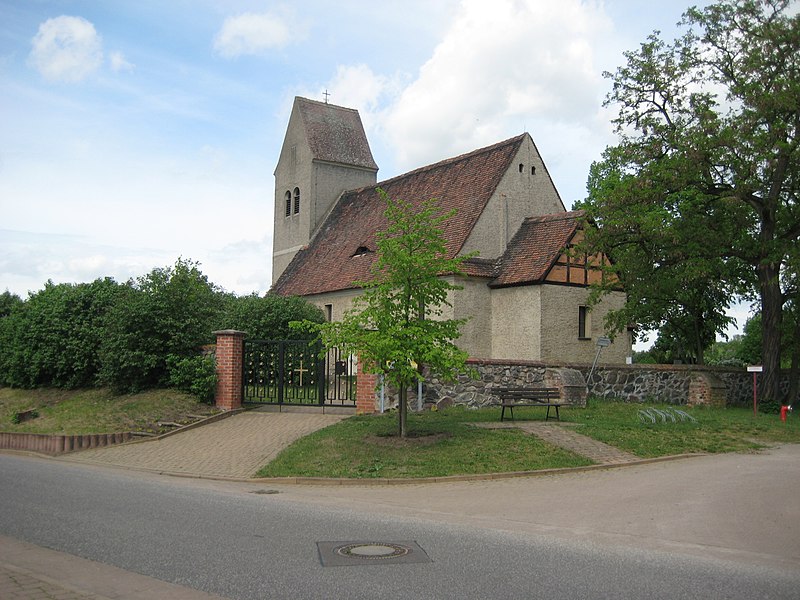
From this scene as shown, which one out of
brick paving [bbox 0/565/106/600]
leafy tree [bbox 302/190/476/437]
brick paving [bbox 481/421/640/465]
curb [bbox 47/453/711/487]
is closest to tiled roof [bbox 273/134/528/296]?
brick paving [bbox 481/421/640/465]

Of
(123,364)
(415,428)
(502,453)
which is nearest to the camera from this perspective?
(502,453)

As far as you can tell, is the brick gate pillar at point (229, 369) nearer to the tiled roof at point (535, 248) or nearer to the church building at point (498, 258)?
the church building at point (498, 258)

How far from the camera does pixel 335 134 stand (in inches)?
1727

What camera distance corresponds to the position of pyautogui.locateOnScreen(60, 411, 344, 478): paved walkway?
51.1 feet

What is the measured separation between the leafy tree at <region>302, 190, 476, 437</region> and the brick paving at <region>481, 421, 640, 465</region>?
9.11ft

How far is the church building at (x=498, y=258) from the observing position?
2948 cm

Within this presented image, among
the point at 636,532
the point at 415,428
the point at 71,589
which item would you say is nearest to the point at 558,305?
the point at 415,428

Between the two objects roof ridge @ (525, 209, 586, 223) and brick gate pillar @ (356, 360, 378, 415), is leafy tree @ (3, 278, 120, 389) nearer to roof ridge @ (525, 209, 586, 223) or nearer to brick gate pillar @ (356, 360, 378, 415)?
brick gate pillar @ (356, 360, 378, 415)

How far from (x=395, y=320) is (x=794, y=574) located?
9.53 m

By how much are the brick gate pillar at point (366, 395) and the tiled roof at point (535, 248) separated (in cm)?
1082

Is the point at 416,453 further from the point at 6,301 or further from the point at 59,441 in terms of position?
the point at 6,301

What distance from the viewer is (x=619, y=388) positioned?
25.4 m

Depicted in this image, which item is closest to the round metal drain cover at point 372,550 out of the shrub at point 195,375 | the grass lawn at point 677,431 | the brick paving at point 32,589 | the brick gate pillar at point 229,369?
the brick paving at point 32,589

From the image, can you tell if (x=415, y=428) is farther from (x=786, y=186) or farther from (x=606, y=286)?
(x=786, y=186)
